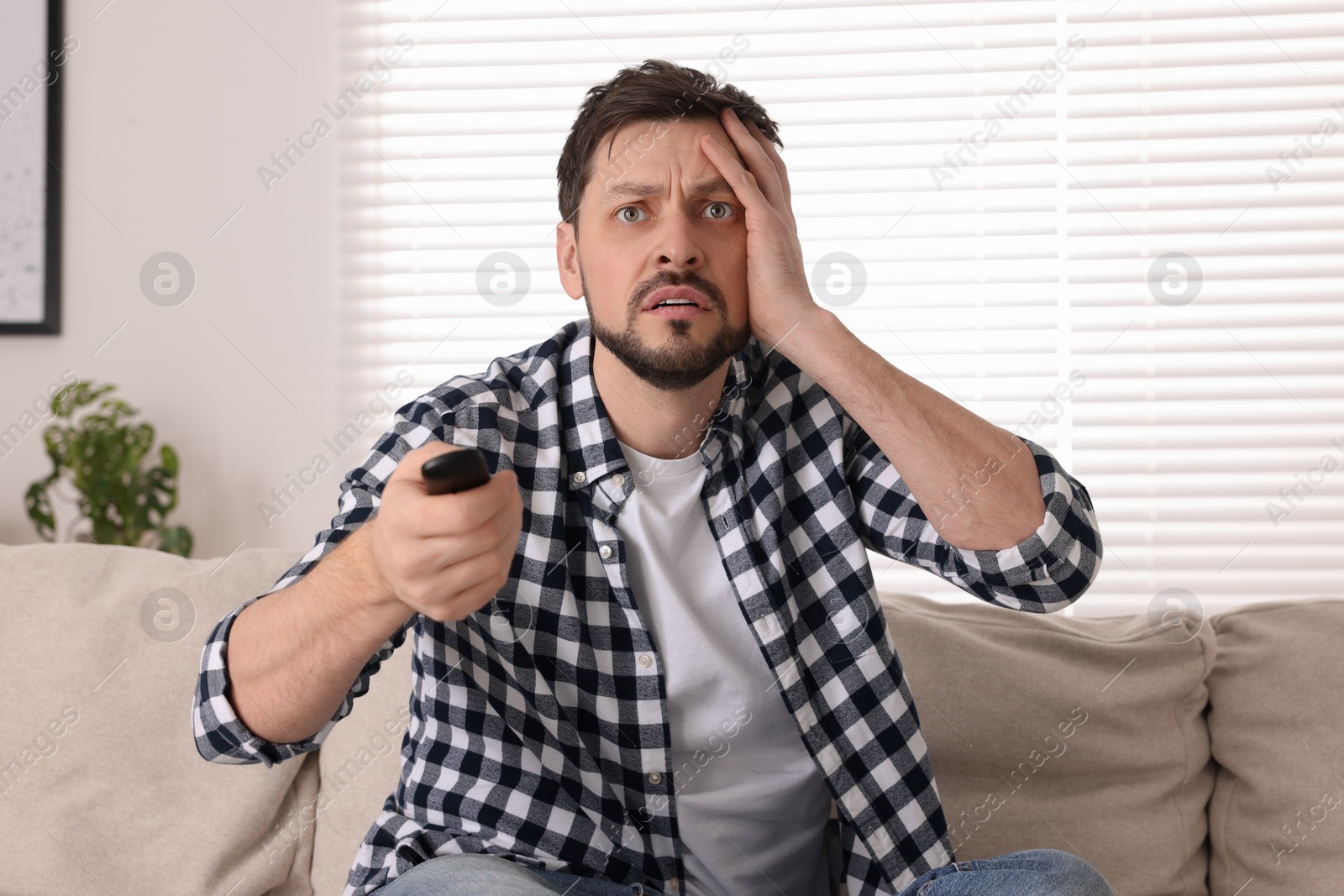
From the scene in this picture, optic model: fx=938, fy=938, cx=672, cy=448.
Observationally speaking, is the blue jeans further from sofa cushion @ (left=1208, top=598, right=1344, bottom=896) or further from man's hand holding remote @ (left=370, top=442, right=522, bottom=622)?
sofa cushion @ (left=1208, top=598, right=1344, bottom=896)

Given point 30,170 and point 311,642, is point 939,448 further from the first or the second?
point 30,170

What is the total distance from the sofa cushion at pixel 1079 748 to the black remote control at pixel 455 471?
950mm

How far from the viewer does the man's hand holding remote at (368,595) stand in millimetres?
762

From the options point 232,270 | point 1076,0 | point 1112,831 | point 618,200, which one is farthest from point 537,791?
point 1076,0

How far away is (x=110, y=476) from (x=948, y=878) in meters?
1.94

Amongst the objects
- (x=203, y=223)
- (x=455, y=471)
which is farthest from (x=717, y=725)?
(x=203, y=223)

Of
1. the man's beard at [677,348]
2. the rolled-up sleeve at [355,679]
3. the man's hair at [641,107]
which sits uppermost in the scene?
the man's hair at [641,107]

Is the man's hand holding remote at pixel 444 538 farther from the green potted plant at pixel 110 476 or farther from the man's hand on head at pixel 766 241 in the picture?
the green potted plant at pixel 110 476

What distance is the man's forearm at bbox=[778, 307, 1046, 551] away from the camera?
1.09m

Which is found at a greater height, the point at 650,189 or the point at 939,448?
the point at 650,189

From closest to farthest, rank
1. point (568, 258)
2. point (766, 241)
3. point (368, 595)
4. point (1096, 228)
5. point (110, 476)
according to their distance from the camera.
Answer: point (368, 595), point (766, 241), point (568, 258), point (110, 476), point (1096, 228)

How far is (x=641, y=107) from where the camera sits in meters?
1.25

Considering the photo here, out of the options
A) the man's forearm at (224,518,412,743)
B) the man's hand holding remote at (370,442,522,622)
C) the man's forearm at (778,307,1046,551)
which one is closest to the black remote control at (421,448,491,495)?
the man's hand holding remote at (370,442,522,622)

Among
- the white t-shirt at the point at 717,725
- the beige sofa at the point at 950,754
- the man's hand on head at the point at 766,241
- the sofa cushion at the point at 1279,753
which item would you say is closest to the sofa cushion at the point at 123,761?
the beige sofa at the point at 950,754
